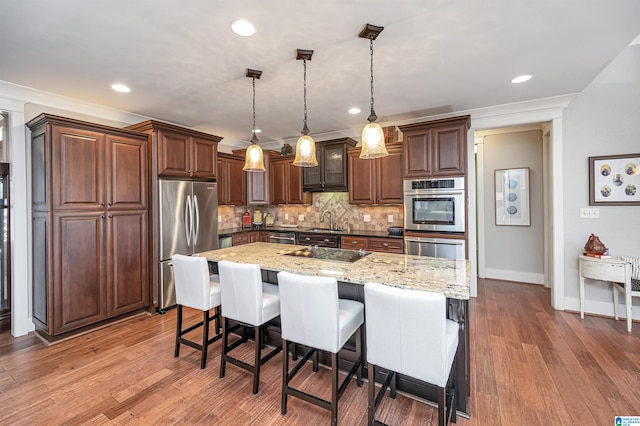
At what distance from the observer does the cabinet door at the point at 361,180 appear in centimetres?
448

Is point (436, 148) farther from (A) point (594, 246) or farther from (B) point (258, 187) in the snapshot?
(B) point (258, 187)

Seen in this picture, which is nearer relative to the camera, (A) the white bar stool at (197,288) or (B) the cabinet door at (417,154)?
(A) the white bar stool at (197,288)

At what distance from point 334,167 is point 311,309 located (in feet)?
11.2

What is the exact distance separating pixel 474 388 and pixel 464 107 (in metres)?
3.33

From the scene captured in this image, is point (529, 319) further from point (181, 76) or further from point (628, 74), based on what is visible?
point (181, 76)

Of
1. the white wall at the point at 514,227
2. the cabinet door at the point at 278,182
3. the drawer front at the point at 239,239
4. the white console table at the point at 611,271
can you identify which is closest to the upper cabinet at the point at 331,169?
the cabinet door at the point at 278,182

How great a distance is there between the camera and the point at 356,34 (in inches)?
84.7

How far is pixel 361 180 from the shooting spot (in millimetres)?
4582

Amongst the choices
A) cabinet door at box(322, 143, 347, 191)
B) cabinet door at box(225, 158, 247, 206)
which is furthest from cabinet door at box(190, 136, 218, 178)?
cabinet door at box(322, 143, 347, 191)

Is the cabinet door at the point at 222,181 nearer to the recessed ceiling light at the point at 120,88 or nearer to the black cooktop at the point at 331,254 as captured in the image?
the recessed ceiling light at the point at 120,88

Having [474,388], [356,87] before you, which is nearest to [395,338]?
Answer: [474,388]

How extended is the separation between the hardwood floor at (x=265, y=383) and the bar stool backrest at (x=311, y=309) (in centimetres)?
54

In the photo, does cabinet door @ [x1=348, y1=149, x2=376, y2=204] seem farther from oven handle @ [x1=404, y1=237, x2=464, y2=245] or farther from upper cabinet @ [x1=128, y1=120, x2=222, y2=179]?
upper cabinet @ [x1=128, y1=120, x2=222, y2=179]

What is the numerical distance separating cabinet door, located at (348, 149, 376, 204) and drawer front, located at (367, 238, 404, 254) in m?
0.66
